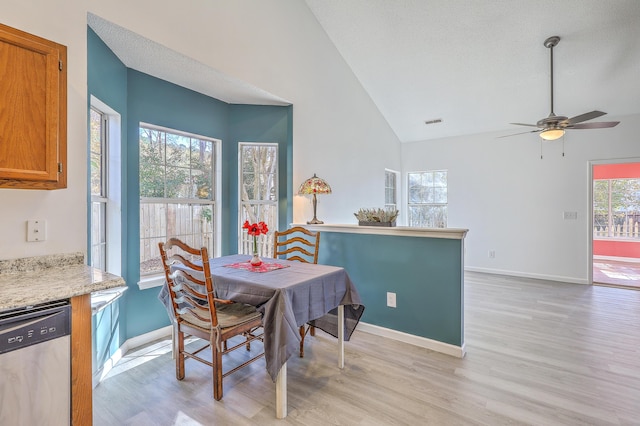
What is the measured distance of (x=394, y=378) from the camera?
229 centimetres

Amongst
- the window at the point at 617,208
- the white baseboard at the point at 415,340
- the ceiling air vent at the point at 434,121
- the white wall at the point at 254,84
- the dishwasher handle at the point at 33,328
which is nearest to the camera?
the dishwasher handle at the point at 33,328

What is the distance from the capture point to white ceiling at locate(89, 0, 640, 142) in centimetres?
316

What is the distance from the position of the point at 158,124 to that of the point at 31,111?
1642 mm

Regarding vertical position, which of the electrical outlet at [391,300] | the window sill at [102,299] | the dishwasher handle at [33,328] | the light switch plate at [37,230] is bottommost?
the electrical outlet at [391,300]

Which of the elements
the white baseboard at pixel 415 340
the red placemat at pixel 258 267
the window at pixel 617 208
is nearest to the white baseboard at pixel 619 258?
the window at pixel 617 208

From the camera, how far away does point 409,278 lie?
2887 millimetres

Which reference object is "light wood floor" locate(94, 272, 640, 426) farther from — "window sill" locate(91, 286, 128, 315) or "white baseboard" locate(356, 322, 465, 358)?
"window sill" locate(91, 286, 128, 315)

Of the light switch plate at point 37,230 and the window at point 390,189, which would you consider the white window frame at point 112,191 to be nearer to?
the light switch plate at point 37,230

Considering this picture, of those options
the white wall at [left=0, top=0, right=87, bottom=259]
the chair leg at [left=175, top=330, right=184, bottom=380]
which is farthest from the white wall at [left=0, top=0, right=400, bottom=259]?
the chair leg at [left=175, top=330, right=184, bottom=380]

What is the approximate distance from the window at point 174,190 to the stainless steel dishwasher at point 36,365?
6.25 feet

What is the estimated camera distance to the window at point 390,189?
631 centimetres

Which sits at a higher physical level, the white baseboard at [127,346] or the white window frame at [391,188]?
the white window frame at [391,188]

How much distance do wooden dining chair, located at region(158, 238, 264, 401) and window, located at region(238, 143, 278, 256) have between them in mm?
1499

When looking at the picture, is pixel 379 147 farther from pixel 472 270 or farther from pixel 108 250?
pixel 108 250
